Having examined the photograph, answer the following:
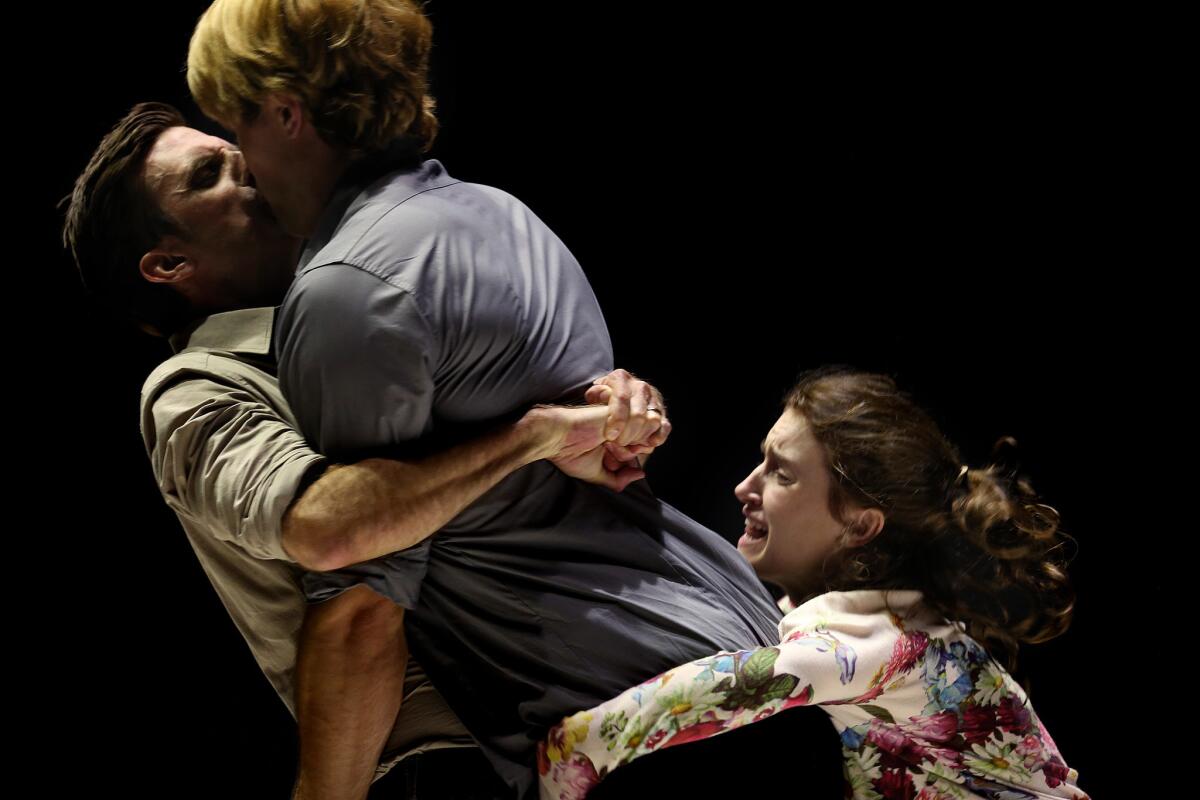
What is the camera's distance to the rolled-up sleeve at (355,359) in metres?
1.60

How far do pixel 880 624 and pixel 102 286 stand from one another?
4.25ft

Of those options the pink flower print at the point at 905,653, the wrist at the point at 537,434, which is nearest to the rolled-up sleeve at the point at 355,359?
the wrist at the point at 537,434

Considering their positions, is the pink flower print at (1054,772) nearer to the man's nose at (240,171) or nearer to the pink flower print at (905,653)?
the pink flower print at (905,653)

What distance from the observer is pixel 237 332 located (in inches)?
77.1

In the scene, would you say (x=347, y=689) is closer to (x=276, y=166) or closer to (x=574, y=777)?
(x=574, y=777)

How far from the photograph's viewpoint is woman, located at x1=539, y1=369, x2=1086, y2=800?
184 centimetres

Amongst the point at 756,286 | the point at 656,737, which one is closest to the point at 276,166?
the point at 656,737

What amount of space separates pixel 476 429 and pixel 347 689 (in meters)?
0.41

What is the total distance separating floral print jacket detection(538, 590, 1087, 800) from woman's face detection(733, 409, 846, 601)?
18 cm

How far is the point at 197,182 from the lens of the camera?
199 cm

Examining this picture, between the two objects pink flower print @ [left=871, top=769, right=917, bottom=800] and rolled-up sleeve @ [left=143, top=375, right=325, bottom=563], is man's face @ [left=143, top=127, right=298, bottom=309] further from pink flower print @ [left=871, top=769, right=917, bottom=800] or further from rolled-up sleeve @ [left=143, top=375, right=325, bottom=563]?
pink flower print @ [left=871, top=769, right=917, bottom=800]

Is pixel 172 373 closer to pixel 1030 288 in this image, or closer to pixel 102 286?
pixel 102 286

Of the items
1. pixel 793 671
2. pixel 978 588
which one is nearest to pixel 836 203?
pixel 978 588

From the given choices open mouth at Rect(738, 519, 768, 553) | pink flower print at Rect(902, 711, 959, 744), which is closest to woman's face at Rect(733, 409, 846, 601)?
open mouth at Rect(738, 519, 768, 553)
